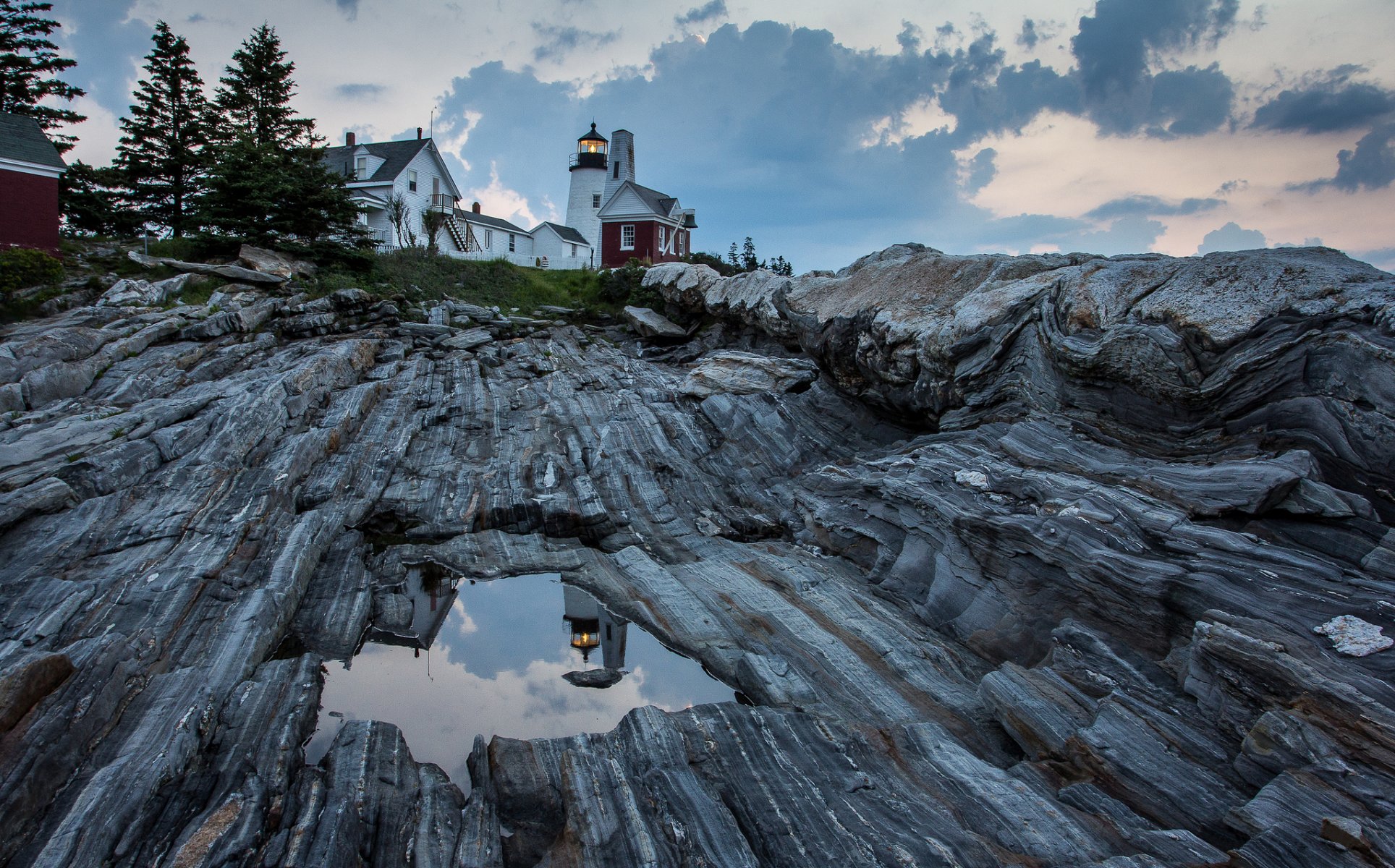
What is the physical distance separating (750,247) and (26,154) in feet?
178

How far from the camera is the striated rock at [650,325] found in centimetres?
3384

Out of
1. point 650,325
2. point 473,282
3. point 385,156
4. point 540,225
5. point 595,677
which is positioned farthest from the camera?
point 540,225

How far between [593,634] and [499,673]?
1981 millimetres

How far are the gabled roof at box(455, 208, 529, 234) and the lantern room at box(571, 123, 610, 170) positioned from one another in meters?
7.96

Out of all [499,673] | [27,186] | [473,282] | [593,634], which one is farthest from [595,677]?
[27,186]

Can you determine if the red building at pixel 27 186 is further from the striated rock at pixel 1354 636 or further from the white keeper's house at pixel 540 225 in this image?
the striated rock at pixel 1354 636

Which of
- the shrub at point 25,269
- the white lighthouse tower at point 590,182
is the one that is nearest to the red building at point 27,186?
the shrub at point 25,269

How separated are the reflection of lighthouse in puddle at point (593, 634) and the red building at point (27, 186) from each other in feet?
90.5

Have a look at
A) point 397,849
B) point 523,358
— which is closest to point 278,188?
point 523,358

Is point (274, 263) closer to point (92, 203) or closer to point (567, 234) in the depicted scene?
point (92, 203)

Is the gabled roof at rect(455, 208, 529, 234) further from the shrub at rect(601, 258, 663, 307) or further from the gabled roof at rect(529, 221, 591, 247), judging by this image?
the shrub at rect(601, 258, 663, 307)

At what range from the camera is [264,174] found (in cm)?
3041

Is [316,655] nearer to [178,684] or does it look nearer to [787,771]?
[178,684]

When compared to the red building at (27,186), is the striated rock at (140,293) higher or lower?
lower
